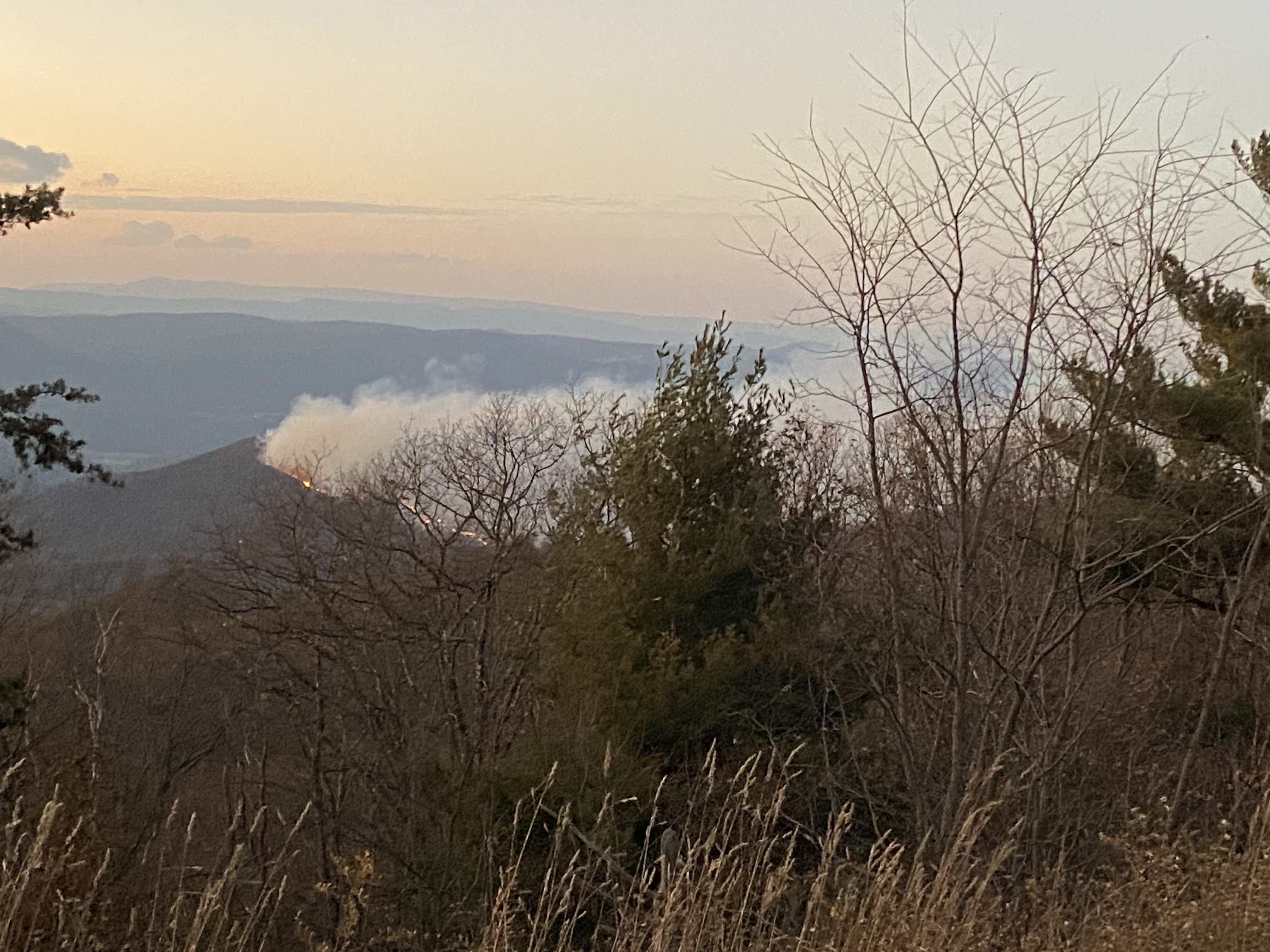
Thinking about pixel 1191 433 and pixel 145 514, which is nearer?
pixel 1191 433

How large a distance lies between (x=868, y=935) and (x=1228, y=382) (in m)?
9.28

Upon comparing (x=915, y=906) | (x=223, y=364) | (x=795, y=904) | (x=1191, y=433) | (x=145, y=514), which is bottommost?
(x=145, y=514)

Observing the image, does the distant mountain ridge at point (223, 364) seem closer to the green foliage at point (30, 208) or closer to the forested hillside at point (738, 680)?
the forested hillside at point (738, 680)

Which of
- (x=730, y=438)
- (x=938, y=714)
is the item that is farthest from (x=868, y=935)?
(x=730, y=438)

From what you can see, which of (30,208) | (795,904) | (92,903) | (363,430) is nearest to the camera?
(92,903)

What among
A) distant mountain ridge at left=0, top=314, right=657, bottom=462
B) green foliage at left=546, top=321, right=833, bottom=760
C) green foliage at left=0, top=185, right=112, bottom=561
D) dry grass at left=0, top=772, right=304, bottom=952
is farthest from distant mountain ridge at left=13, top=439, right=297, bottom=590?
distant mountain ridge at left=0, top=314, right=657, bottom=462

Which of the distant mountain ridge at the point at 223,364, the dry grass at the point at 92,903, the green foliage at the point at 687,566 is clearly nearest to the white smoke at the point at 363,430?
the green foliage at the point at 687,566

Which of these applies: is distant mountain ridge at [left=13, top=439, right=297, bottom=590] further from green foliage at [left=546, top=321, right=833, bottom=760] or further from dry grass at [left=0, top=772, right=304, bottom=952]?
dry grass at [left=0, top=772, right=304, bottom=952]

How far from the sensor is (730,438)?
47.4 feet

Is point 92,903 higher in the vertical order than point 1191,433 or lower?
lower

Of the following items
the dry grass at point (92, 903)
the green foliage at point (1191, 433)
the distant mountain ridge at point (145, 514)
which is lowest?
the distant mountain ridge at point (145, 514)

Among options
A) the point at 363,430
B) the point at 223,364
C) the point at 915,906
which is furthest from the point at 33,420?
the point at 223,364

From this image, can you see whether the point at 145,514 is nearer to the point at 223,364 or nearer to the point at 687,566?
the point at 687,566

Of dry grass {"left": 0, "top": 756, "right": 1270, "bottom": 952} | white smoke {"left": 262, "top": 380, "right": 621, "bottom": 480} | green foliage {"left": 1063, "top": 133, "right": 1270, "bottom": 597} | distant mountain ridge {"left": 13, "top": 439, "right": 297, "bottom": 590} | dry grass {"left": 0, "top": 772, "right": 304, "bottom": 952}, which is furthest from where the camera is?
distant mountain ridge {"left": 13, "top": 439, "right": 297, "bottom": 590}
